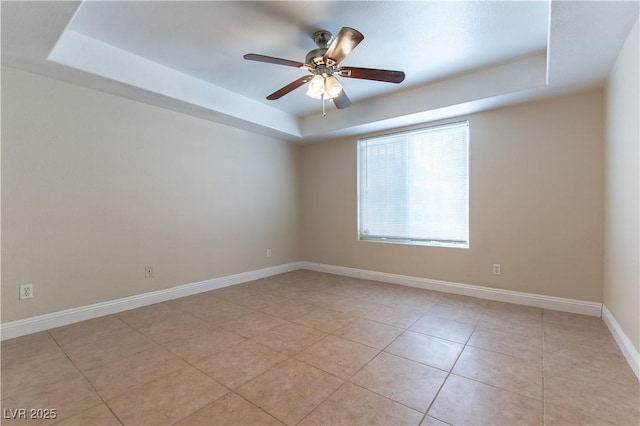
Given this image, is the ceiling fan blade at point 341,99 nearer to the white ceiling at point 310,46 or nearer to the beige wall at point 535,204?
the white ceiling at point 310,46

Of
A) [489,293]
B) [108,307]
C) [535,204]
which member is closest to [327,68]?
[535,204]

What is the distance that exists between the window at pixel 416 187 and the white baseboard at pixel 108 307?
216cm

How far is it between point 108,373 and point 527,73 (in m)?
4.22

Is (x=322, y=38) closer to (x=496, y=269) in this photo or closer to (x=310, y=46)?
(x=310, y=46)

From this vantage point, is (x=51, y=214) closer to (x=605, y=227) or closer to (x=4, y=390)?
(x=4, y=390)

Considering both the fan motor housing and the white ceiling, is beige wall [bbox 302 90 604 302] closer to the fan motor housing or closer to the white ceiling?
the white ceiling

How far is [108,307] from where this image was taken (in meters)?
2.91

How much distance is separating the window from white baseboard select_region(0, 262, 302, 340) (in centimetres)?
216

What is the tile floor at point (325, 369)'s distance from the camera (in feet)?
4.87

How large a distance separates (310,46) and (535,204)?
2844 mm

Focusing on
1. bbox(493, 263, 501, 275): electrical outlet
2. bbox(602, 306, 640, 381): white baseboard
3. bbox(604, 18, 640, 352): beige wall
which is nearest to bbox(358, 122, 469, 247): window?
bbox(493, 263, 501, 275): electrical outlet

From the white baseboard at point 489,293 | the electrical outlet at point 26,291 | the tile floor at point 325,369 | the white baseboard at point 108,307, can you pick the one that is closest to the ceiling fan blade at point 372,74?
the tile floor at point 325,369

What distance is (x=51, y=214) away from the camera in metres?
2.61

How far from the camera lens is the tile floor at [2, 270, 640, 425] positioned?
4.87 feet
